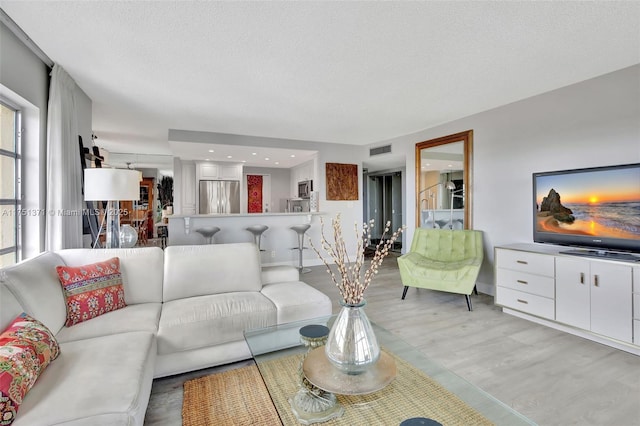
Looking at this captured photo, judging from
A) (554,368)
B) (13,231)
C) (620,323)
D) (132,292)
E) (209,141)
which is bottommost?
(554,368)

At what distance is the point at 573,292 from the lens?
9.02ft

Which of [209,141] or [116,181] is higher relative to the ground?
[209,141]

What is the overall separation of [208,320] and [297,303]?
2.21 ft

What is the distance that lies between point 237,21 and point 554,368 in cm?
335

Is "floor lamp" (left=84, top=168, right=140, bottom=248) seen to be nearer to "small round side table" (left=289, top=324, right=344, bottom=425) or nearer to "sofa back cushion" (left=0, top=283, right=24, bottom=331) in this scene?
"sofa back cushion" (left=0, top=283, right=24, bottom=331)

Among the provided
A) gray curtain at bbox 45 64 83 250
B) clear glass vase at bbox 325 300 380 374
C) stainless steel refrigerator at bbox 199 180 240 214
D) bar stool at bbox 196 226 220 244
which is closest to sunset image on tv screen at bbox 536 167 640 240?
clear glass vase at bbox 325 300 380 374

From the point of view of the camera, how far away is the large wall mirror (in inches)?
171

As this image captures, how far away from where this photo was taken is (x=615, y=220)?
2.69 meters

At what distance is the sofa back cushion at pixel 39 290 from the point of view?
166 cm

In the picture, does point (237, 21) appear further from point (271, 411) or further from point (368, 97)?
point (271, 411)

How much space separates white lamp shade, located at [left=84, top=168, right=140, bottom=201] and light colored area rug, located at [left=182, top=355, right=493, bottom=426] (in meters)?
1.77

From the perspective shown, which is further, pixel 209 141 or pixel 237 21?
pixel 209 141

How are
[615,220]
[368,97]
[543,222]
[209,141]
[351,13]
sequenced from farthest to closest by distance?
1. [209,141]
2. [368,97]
3. [543,222]
4. [615,220]
5. [351,13]

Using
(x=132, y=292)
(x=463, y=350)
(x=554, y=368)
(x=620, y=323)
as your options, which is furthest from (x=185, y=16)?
(x=620, y=323)
